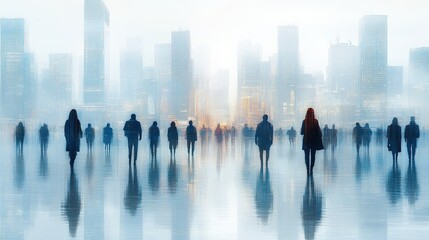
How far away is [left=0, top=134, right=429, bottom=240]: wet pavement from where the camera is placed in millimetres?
9188

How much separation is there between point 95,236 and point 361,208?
4.64 m

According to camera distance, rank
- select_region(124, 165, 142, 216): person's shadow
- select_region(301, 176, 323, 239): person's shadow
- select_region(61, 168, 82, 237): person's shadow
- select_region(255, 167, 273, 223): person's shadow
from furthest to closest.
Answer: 1. select_region(124, 165, 142, 216): person's shadow
2. select_region(255, 167, 273, 223): person's shadow
3. select_region(61, 168, 82, 237): person's shadow
4. select_region(301, 176, 323, 239): person's shadow

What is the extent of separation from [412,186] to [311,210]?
510cm

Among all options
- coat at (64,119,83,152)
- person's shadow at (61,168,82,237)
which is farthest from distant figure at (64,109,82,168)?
person's shadow at (61,168,82,237)

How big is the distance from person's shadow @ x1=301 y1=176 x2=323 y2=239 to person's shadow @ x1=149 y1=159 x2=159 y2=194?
2863 millimetres

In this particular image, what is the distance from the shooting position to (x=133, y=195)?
1356 cm

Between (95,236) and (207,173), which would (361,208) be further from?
(207,173)

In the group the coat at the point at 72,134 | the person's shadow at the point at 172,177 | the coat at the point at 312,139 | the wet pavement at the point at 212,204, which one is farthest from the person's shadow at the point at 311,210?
the coat at the point at 72,134

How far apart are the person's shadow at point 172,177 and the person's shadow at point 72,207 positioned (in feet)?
5.85

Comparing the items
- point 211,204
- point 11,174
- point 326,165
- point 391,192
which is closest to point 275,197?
point 211,204

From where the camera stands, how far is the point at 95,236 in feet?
28.6

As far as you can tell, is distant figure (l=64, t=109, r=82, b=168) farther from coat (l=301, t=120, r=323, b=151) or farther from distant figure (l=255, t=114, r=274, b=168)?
coat (l=301, t=120, r=323, b=151)

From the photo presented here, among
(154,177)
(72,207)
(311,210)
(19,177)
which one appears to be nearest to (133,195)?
(72,207)

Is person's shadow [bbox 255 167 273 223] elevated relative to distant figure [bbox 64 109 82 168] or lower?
lower
